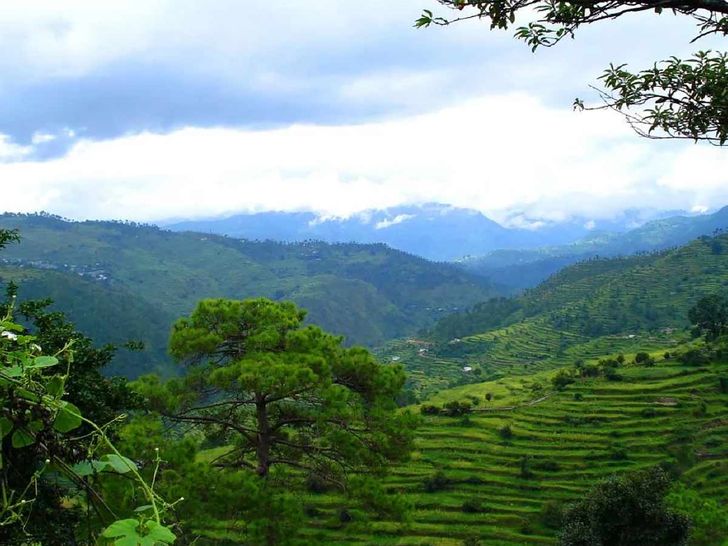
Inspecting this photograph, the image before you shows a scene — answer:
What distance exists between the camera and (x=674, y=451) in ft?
156

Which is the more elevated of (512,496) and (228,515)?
(228,515)

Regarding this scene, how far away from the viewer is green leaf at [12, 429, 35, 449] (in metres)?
1.83

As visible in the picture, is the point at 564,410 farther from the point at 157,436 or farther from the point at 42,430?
the point at 42,430

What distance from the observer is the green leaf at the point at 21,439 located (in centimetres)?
183

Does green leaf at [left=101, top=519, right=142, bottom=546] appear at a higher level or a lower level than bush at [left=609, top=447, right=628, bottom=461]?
higher

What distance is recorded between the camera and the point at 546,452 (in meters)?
50.7

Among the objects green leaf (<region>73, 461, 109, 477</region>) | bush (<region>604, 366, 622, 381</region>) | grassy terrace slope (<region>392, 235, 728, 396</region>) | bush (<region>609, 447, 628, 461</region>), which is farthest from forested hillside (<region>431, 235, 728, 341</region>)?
green leaf (<region>73, 461, 109, 477</region>)

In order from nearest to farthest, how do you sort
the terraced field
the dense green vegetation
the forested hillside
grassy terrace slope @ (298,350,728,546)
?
the dense green vegetation → grassy terrace slope @ (298,350,728,546) → the terraced field → the forested hillside

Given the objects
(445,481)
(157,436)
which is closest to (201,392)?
(157,436)

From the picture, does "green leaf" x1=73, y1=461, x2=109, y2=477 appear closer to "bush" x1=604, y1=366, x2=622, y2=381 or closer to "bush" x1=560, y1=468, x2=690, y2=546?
"bush" x1=560, y1=468, x2=690, y2=546

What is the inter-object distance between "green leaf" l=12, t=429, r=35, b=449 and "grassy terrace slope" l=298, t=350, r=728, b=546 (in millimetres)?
36053

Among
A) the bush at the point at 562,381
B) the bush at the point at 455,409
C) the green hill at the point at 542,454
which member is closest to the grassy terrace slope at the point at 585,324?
the bush at the point at 562,381

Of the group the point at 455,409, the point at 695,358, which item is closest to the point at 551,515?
the point at 455,409

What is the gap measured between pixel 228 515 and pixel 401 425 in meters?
4.77
